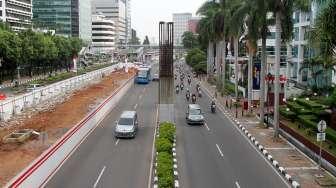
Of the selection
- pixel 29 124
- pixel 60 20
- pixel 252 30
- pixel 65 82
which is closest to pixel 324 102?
pixel 252 30

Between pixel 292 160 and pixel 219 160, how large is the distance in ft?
14.0

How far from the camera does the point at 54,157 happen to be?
88.5ft

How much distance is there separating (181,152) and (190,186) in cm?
759

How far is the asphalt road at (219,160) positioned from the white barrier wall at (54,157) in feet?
22.4

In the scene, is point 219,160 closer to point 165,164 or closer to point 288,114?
point 165,164

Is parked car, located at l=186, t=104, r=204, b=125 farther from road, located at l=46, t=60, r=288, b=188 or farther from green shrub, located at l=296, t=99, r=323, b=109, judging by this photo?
green shrub, located at l=296, t=99, r=323, b=109

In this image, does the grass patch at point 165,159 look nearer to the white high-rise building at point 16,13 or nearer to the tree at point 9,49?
the tree at point 9,49

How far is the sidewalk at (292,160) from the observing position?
24.7 meters

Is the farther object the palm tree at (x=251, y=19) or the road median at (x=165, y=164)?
the palm tree at (x=251, y=19)

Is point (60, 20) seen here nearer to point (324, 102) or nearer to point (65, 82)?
point (65, 82)

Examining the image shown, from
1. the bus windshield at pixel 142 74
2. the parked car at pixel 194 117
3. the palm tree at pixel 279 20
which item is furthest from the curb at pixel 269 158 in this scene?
the bus windshield at pixel 142 74

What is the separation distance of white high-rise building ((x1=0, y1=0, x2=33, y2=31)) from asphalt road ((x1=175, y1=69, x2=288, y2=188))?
3462 inches

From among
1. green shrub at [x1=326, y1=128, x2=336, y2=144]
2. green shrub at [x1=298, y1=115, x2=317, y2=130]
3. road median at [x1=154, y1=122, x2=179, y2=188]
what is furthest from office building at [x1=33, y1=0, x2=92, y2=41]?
green shrub at [x1=326, y1=128, x2=336, y2=144]

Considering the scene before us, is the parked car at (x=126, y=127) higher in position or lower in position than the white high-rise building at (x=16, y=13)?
lower
